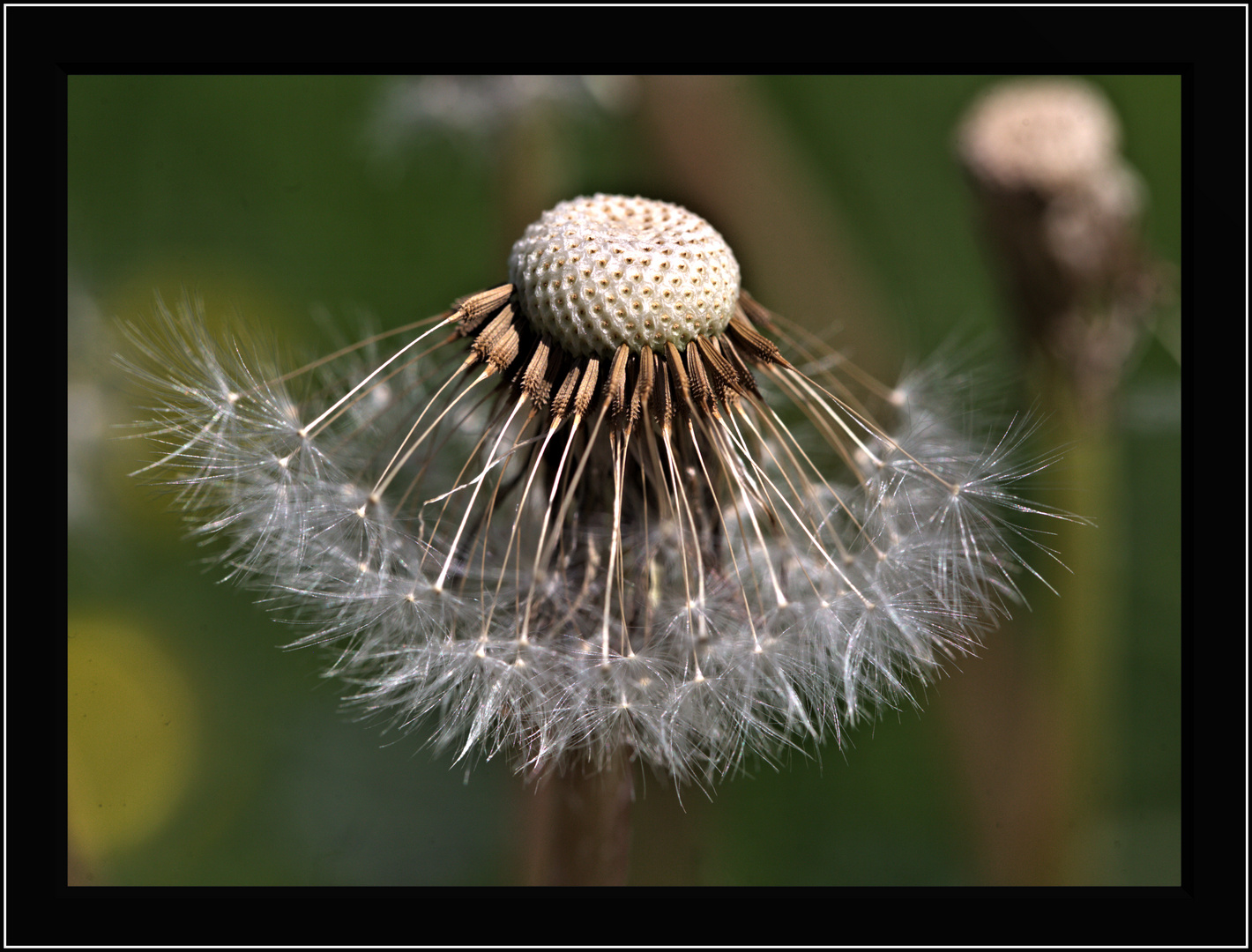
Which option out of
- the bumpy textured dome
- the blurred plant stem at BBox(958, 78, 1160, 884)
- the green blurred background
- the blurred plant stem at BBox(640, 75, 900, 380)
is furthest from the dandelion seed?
the blurred plant stem at BBox(640, 75, 900, 380)

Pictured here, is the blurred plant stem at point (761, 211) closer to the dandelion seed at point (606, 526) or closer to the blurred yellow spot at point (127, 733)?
the dandelion seed at point (606, 526)

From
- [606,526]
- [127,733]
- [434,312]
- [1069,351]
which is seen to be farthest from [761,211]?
[127,733]

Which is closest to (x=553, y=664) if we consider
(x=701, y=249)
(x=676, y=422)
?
(x=676, y=422)

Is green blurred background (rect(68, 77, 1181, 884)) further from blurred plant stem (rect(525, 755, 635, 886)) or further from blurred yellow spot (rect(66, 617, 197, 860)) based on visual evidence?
blurred plant stem (rect(525, 755, 635, 886))

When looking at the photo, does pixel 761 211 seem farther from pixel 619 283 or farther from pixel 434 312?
pixel 619 283

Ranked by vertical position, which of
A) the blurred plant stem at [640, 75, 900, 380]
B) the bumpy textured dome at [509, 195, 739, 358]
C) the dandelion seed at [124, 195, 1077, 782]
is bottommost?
the dandelion seed at [124, 195, 1077, 782]

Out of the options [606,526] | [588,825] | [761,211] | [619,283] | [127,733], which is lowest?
[127,733]

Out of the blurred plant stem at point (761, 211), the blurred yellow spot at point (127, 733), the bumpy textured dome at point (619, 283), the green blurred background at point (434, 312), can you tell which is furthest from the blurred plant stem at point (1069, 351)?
the blurred yellow spot at point (127, 733)

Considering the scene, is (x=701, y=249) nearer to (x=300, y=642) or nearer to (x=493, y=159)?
(x=300, y=642)
